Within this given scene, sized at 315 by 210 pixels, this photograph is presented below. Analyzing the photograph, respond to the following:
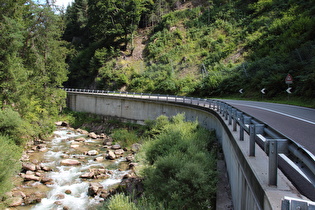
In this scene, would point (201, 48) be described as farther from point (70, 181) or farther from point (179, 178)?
point (179, 178)

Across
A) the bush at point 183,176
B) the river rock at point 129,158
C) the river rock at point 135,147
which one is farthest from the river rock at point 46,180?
the river rock at point 135,147

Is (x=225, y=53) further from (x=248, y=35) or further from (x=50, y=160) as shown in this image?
(x=50, y=160)

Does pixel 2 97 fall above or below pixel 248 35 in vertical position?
below

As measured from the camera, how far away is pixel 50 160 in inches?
762

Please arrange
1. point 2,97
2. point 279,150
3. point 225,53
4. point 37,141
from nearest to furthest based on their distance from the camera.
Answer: point 279,150, point 2,97, point 37,141, point 225,53

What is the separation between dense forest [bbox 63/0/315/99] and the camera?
86.8ft

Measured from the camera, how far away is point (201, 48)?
47.0m

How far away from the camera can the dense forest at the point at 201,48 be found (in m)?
26.4

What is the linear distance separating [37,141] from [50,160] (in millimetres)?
7071

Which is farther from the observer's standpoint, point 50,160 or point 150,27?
point 150,27

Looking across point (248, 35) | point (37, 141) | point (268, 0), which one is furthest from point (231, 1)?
point (37, 141)

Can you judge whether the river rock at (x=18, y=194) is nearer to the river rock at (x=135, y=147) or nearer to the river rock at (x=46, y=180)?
the river rock at (x=46, y=180)

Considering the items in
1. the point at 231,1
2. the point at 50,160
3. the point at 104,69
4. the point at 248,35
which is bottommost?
the point at 50,160

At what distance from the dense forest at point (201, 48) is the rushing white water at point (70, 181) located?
16495 millimetres
